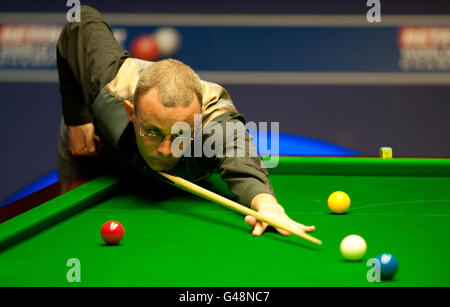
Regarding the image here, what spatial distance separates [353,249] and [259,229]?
0.42 m

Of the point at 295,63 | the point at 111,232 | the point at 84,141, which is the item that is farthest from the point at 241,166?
the point at 295,63

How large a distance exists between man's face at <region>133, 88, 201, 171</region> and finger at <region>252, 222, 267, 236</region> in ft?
1.67

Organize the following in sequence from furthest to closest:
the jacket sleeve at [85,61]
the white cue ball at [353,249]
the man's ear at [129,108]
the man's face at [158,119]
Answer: the jacket sleeve at [85,61] < the man's ear at [129,108] < the man's face at [158,119] < the white cue ball at [353,249]

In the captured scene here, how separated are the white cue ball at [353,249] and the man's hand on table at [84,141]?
1910mm

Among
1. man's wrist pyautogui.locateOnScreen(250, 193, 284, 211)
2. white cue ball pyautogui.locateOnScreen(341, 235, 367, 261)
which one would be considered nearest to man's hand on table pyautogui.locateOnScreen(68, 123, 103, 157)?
man's wrist pyautogui.locateOnScreen(250, 193, 284, 211)

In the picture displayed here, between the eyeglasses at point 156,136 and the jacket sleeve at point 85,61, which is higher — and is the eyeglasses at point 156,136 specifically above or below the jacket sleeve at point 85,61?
below

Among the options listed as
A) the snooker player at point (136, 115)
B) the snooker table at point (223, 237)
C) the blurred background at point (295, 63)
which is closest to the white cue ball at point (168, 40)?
the blurred background at point (295, 63)

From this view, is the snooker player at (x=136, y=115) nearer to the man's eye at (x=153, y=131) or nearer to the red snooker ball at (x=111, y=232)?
the man's eye at (x=153, y=131)

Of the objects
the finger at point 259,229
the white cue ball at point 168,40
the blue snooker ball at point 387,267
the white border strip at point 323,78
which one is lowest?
the blue snooker ball at point 387,267

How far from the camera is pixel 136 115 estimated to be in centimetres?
245

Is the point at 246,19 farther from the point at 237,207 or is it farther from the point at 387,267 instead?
the point at 387,267

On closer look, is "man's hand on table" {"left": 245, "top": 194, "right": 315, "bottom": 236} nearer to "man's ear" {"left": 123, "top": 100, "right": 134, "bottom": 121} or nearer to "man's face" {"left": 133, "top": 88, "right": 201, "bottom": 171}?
"man's face" {"left": 133, "top": 88, "right": 201, "bottom": 171}

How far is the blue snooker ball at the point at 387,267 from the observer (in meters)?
1.51

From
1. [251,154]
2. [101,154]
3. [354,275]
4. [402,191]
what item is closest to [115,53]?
[101,154]
